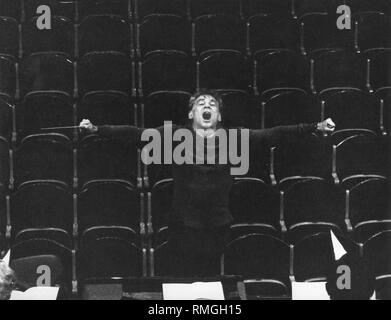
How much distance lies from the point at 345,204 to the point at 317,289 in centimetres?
21

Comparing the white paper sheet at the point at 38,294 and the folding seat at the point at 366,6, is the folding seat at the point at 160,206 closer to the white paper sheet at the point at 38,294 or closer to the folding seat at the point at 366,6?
the white paper sheet at the point at 38,294

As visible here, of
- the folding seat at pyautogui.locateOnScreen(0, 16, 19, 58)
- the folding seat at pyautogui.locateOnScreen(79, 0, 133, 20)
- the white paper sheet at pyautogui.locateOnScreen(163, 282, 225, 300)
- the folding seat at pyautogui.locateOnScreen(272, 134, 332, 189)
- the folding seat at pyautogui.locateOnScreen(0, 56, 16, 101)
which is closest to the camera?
the white paper sheet at pyautogui.locateOnScreen(163, 282, 225, 300)

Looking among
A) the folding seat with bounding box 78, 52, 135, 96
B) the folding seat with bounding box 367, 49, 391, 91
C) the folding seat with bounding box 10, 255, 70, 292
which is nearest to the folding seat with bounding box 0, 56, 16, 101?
the folding seat with bounding box 78, 52, 135, 96

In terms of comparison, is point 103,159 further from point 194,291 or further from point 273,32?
point 273,32

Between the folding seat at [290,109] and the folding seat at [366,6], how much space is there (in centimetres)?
32

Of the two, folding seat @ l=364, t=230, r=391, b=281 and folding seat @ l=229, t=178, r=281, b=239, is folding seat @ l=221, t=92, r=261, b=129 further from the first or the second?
folding seat @ l=364, t=230, r=391, b=281

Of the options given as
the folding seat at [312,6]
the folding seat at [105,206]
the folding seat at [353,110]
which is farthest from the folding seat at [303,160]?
the folding seat at [312,6]

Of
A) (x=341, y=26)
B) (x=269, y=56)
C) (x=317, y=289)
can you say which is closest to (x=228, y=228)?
(x=317, y=289)

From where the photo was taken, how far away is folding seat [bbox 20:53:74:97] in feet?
6.39

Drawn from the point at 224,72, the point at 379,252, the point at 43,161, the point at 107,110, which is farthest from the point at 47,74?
the point at 379,252

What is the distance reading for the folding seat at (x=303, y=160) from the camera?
1.81 meters

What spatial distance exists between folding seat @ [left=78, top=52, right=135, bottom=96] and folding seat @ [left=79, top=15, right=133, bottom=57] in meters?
0.06

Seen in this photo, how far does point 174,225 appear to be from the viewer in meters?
1.71

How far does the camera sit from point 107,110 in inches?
73.8
